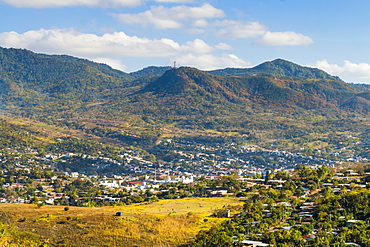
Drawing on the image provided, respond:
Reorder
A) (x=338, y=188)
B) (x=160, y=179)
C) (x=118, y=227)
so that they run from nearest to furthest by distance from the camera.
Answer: (x=118, y=227)
(x=338, y=188)
(x=160, y=179)

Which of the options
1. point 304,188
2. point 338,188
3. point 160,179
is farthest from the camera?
point 160,179

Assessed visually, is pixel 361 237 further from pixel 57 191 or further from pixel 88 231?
pixel 57 191

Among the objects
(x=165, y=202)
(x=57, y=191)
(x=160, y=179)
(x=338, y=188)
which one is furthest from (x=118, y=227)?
(x=160, y=179)

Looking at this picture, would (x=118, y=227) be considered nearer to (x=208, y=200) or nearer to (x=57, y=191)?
(x=208, y=200)

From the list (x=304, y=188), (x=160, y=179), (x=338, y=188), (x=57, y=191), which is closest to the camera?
(x=338, y=188)

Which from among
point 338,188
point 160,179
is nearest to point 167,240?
point 338,188

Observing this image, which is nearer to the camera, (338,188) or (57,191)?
(338,188)
